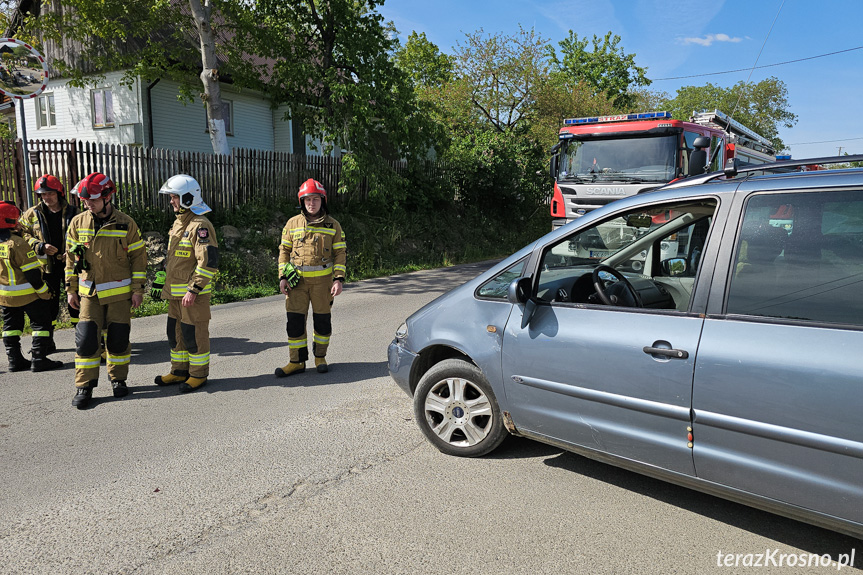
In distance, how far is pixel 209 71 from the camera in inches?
510

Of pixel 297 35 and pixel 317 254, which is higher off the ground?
pixel 297 35

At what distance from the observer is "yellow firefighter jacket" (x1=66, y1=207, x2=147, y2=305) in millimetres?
4961

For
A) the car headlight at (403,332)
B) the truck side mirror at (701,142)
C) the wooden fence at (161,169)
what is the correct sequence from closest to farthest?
1. the car headlight at (403,332)
2. the truck side mirror at (701,142)
3. the wooden fence at (161,169)

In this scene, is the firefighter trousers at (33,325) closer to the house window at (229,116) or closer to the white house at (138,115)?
the white house at (138,115)

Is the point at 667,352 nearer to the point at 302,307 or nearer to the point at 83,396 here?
the point at 302,307

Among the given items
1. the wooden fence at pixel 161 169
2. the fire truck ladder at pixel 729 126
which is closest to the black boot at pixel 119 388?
the wooden fence at pixel 161 169

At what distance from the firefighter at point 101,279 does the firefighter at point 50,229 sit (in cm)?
135

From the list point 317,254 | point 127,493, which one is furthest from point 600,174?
point 127,493

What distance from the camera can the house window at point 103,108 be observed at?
20.5 m

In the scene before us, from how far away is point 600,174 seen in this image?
37.1ft

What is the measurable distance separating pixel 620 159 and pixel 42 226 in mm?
9055

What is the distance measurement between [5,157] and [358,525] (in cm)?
1084

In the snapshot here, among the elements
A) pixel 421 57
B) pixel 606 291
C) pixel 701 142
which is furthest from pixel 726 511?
pixel 421 57

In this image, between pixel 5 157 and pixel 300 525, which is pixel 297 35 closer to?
pixel 5 157
